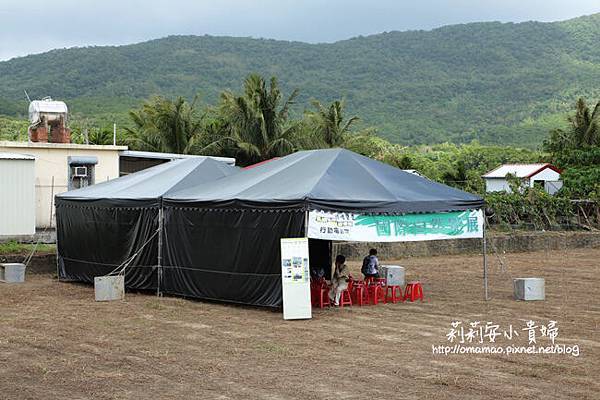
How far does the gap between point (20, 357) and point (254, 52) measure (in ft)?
442

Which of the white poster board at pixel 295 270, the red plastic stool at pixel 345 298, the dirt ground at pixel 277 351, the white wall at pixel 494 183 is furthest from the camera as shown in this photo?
the white wall at pixel 494 183

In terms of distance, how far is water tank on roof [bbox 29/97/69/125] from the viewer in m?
28.9

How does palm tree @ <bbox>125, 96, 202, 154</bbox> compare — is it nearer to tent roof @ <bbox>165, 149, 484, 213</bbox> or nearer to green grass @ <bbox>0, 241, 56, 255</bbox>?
green grass @ <bbox>0, 241, 56, 255</bbox>

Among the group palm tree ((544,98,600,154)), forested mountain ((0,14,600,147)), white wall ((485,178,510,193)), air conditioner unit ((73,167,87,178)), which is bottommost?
air conditioner unit ((73,167,87,178))

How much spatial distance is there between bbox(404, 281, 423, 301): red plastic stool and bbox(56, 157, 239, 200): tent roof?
16.6ft

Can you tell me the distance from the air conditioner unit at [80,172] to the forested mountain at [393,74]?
4805 centimetres

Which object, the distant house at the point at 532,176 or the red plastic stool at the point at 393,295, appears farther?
the distant house at the point at 532,176

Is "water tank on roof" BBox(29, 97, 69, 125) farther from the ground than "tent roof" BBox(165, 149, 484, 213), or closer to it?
farther from the ground

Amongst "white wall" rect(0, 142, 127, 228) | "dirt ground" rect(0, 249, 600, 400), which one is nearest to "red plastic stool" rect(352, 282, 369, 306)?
"dirt ground" rect(0, 249, 600, 400)

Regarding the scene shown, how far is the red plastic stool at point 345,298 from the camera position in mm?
16141

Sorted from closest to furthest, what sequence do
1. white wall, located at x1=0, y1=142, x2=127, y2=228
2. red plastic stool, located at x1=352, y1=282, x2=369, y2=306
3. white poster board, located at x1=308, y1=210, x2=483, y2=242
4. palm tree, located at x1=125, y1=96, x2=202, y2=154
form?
1. white poster board, located at x1=308, y1=210, x2=483, y2=242
2. red plastic stool, located at x1=352, y1=282, x2=369, y2=306
3. white wall, located at x1=0, y1=142, x2=127, y2=228
4. palm tree, located at x1=125, y1=96, x2=202, y2=154

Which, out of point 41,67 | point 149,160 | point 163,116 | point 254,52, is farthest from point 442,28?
point 149,160

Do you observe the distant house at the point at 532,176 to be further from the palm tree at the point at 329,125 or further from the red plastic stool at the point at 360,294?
the red plastic stool at the point at 360,294

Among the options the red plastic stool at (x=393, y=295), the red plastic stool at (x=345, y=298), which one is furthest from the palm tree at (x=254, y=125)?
Answer: the red plastic stool at (x=345, y=298)
